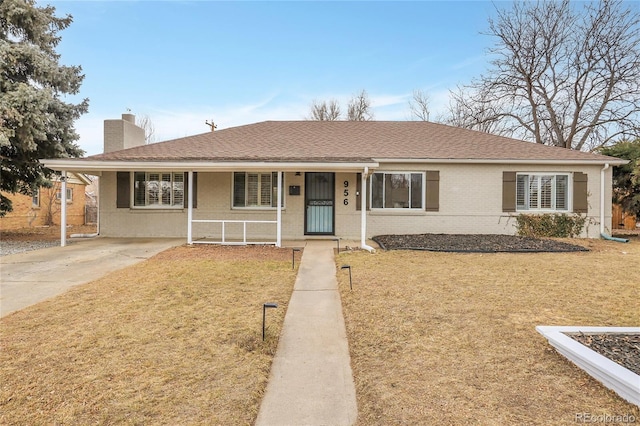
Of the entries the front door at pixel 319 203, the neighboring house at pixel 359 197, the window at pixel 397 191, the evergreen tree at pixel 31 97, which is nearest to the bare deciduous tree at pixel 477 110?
the neighboring house at pixel 359 197

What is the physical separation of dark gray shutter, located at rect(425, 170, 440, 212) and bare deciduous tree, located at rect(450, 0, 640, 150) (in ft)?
42.6

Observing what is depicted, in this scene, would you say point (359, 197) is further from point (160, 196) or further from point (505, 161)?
point (160, 196)

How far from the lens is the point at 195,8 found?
11.3 m

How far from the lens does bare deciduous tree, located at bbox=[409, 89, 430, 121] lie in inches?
1070

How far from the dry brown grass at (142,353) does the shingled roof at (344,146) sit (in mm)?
5212

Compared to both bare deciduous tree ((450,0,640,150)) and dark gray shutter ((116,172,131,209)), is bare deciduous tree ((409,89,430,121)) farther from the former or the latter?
dark gray shutter ((116,172,131,209))

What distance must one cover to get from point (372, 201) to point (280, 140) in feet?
13.9

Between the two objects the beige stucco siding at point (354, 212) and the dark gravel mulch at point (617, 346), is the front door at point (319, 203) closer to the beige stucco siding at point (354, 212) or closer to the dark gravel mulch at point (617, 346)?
the beige stucco siding at point (354, 212)

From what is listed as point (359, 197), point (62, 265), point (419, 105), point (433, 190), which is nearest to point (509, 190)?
point (433, 190)

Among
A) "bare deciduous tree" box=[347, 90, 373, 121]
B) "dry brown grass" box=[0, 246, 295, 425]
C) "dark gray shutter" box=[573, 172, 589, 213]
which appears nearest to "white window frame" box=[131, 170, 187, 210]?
"dry brown grass" box=[0, 246, 295, 425]

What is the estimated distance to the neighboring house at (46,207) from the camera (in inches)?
641

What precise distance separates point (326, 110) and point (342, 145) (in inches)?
742

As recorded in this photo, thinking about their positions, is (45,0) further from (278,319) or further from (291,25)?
(278,319)

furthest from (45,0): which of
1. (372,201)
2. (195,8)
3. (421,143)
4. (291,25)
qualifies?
(421,143)
